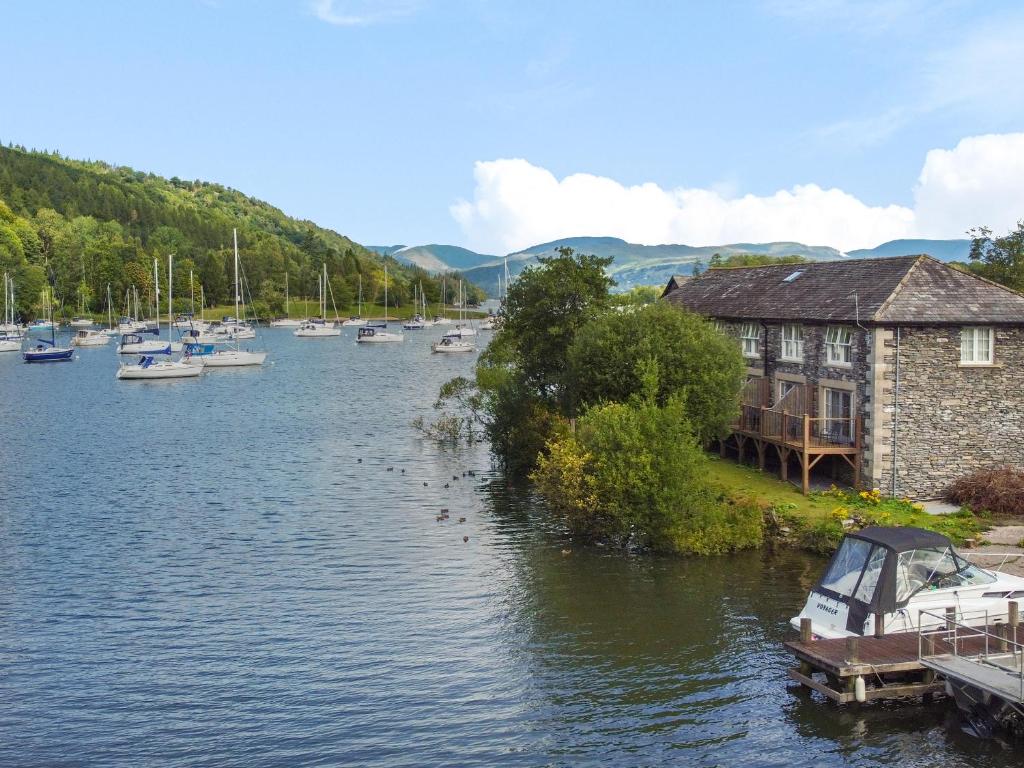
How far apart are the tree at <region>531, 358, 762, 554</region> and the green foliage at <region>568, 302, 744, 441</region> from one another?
343cm

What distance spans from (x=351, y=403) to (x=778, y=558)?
55036 mm

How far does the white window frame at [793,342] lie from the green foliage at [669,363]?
2.98 m

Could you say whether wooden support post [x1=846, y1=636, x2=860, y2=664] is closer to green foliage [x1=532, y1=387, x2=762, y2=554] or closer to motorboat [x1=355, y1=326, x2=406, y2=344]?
green foliage [x1=532, y1=387, x2=762, y2=554]

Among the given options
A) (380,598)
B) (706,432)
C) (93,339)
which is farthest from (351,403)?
(93,339)

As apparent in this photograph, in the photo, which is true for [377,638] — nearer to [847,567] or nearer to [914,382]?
[847,567]

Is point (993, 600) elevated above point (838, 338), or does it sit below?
below

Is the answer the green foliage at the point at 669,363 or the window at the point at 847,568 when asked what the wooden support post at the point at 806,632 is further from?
the green foliage at the point at 669,363

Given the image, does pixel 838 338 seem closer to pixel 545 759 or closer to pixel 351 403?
pixel 545 759

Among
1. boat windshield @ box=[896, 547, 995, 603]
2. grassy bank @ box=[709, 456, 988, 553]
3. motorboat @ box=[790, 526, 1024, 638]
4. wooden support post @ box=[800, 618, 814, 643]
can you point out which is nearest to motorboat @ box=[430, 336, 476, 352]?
grassy bank @ box=[709, 456, 988, 553]

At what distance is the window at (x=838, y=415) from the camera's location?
3894cm

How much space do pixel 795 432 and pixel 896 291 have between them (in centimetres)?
691

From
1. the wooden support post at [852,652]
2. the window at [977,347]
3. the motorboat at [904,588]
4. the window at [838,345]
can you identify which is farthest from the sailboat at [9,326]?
the wooden support post at [852,652]

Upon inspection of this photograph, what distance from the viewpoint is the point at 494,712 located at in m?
23.0

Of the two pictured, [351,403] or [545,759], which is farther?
[351,403]
